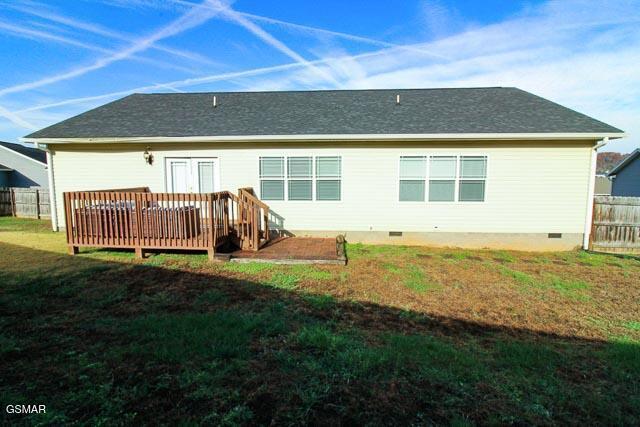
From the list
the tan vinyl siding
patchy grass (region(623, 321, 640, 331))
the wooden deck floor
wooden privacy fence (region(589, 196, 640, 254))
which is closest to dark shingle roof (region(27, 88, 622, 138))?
the tan vinyl siding

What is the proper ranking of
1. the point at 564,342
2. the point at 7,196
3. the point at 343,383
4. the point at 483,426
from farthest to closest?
the point at 7,196 < the point at 564,342 < the point at 343,383 < the point at 483,426

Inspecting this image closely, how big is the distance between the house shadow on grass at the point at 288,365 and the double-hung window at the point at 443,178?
482cm

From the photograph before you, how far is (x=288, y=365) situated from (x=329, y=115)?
26.5 ft

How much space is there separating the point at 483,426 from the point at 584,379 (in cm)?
137

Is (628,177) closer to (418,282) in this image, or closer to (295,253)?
(418,282)

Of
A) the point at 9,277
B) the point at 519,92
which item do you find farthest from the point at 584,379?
the point at 519,92

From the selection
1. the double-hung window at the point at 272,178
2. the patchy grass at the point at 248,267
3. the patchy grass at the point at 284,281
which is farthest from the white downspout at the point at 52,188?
the patchy grass at the point at 284,281

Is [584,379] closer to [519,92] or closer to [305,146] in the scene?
[305,146]

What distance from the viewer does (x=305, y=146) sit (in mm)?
8414

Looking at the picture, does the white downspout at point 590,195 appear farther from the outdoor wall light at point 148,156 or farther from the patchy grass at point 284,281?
the outdoor wall light at point 148,156

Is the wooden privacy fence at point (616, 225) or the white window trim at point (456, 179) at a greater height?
the white window trim at point (456, 179)

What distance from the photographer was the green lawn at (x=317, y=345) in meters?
2.32

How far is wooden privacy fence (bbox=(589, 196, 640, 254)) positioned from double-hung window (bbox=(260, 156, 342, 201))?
23.3 ft

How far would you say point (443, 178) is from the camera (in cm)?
823
